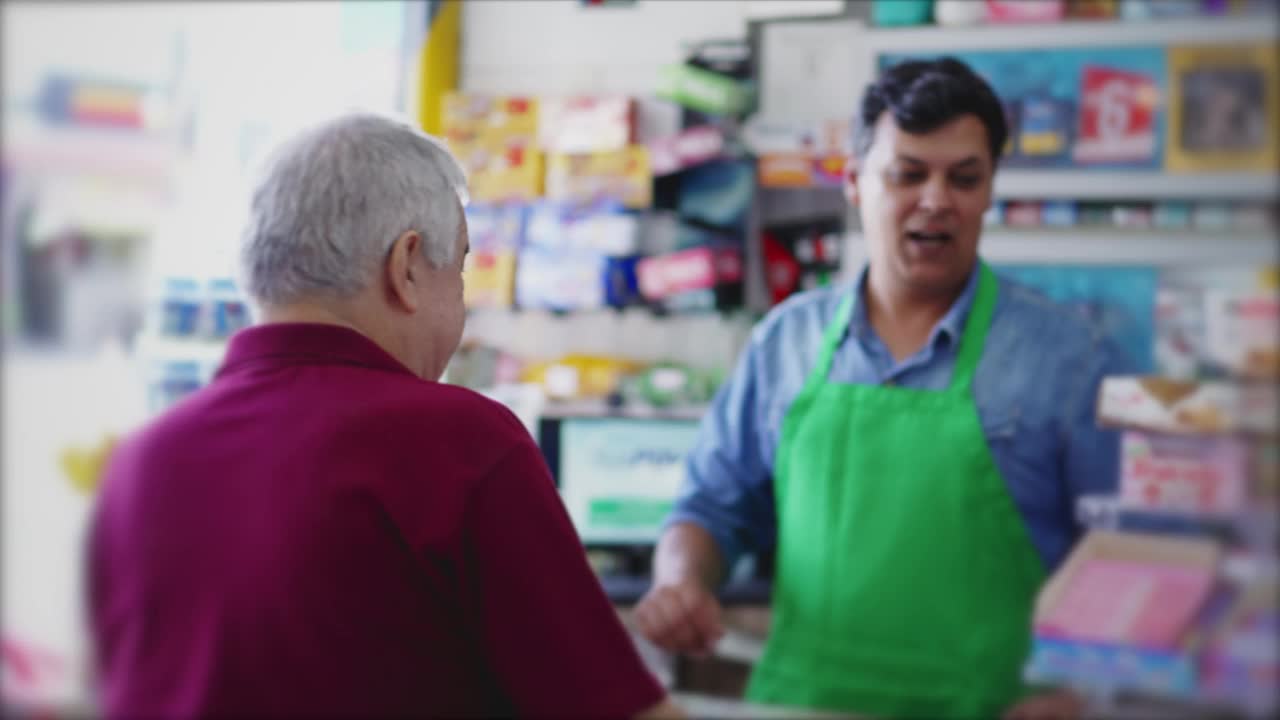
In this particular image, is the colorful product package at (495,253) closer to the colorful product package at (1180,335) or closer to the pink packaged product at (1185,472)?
the colorful product package at (1180,335)

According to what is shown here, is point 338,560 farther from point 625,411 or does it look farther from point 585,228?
point 585,228

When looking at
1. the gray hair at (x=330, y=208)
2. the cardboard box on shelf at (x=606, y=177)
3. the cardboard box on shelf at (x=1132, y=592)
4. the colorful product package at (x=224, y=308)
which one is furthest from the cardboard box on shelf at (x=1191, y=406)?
the cardboard box on shelf at (x=606, y=177)

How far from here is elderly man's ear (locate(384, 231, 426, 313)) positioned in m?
1.11

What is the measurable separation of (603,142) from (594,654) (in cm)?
307

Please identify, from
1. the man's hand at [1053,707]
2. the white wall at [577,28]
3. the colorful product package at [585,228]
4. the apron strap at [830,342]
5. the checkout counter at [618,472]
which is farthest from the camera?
the colorful product package at [585,228]

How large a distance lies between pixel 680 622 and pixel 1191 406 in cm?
80

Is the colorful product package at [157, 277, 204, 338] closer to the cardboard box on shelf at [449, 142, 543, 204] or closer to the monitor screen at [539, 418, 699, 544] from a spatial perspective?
the monitor screen at [539, 418, 699, 544]

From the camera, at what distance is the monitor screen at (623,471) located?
3635 mm

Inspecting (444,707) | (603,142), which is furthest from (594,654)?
(603,142)

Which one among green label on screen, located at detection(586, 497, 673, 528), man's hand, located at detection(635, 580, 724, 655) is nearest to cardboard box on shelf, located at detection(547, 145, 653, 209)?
green label on screen, located at detection(586, 497, 673, 528)

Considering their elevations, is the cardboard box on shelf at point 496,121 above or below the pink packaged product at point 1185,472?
above

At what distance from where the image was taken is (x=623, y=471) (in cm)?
366

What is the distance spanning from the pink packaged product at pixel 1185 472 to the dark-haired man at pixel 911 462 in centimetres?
43

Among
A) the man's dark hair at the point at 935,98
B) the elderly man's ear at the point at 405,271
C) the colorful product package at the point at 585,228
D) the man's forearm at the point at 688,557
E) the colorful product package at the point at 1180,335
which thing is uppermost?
the man's dark hair at the point at 935,98
